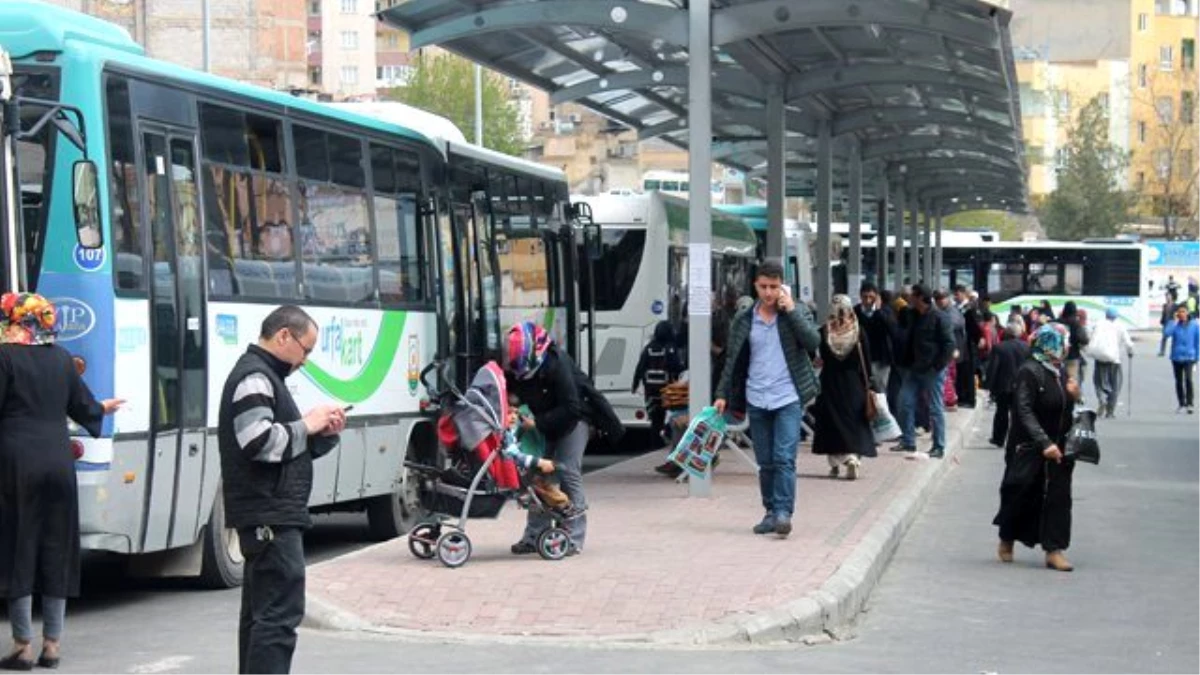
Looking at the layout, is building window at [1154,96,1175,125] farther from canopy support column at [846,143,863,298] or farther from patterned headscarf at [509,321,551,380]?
patterned headscarf at [509,321,551,380]

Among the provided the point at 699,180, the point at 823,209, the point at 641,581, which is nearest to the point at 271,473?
the point at 641,581

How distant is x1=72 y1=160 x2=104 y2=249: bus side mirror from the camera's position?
11070 millimetres

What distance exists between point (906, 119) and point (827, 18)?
9.07 meters

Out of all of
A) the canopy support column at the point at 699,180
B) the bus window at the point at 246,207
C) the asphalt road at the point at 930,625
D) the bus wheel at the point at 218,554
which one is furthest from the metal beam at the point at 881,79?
the bus wheel at the point at 218,554

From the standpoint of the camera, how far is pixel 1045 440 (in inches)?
547

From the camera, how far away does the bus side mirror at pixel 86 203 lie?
11.1m

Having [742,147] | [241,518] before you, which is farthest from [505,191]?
[742,147]

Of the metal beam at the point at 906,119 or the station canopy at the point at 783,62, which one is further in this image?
the metal beam at the point at 906,119

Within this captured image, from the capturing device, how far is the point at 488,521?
50.1 feet

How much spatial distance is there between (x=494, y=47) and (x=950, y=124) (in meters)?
8.01

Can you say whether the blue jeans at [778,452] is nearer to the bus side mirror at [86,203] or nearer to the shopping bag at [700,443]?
the shopping bag at [700,443]

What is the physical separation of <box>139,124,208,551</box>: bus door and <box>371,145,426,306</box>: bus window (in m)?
3.28

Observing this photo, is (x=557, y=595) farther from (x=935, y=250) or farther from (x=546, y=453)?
(x=935, y=250)

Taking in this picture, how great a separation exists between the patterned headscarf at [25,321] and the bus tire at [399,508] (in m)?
6.00
